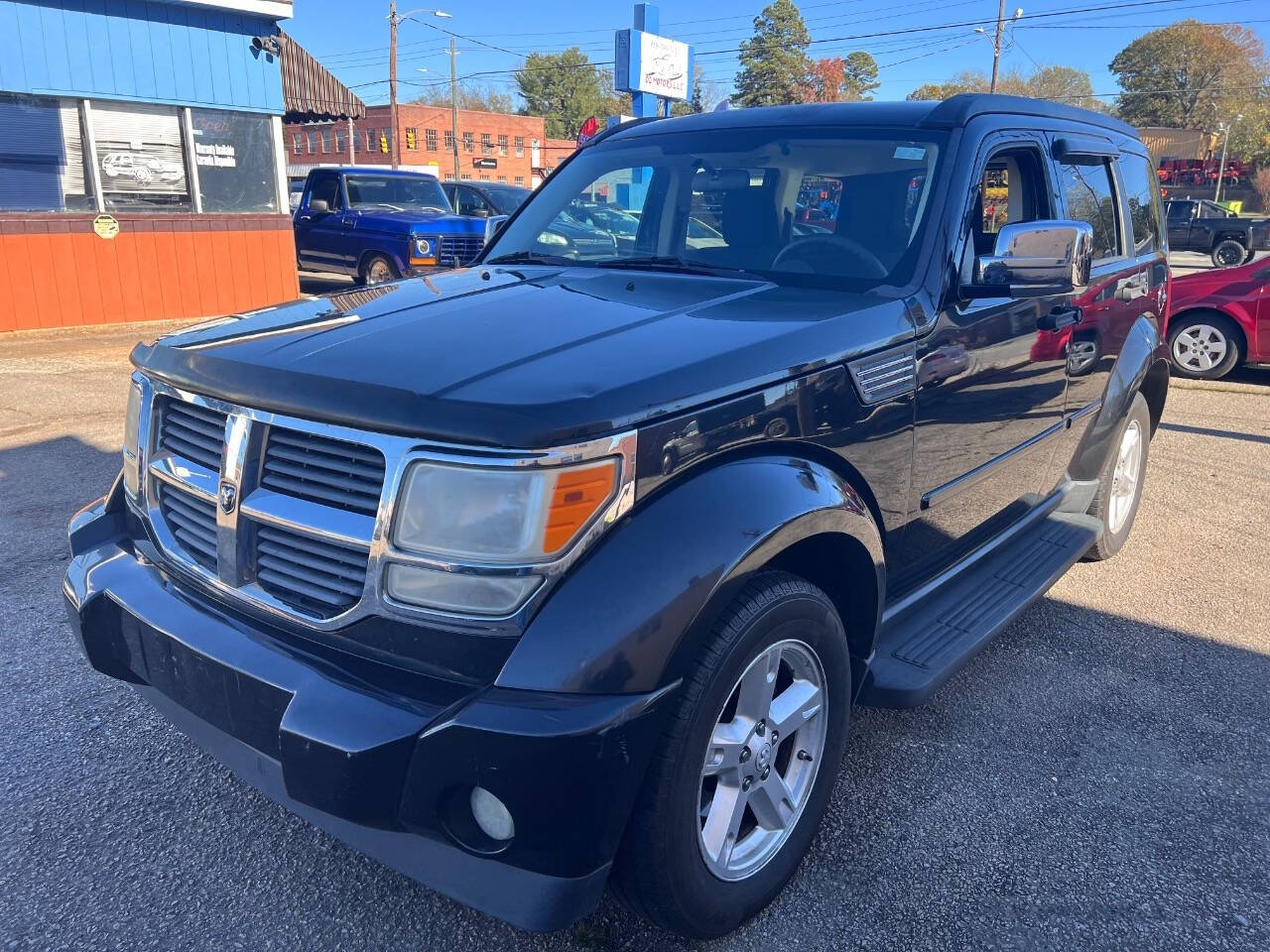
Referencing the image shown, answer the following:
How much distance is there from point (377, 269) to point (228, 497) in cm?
1257

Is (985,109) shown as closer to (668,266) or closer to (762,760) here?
(668,266)

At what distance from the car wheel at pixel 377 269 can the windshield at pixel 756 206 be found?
1055 cm

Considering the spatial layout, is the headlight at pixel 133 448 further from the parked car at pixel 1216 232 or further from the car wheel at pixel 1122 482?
the parked car at pixel 1216 232

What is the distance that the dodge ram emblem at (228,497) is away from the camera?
6.99ft

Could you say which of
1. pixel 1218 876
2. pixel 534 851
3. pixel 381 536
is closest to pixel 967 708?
pixel 1218 876

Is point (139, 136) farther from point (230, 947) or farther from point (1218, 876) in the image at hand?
point (1218, 876)

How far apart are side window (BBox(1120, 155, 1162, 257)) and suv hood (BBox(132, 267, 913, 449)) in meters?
2.46

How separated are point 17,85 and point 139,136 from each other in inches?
50.5

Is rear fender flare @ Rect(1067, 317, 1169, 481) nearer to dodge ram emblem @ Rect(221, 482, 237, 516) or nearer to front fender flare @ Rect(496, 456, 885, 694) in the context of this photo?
front fender flare @ Rect(496, 456, 885, 694)

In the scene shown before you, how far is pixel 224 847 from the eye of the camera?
8.52 feet

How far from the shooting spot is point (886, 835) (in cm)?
271

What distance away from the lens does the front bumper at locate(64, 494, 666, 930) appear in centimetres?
176

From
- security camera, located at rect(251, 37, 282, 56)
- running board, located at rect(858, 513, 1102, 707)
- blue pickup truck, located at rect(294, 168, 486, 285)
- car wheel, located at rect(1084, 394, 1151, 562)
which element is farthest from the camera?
blue pickup truck, located at rect(294, 168, 486, 285)

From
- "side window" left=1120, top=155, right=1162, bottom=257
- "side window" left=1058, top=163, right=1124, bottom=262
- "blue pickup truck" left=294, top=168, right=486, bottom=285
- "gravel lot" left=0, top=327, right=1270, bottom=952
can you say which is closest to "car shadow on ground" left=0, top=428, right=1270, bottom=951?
"gravel lot" left=0, top=327, right=1270, bottom=952
